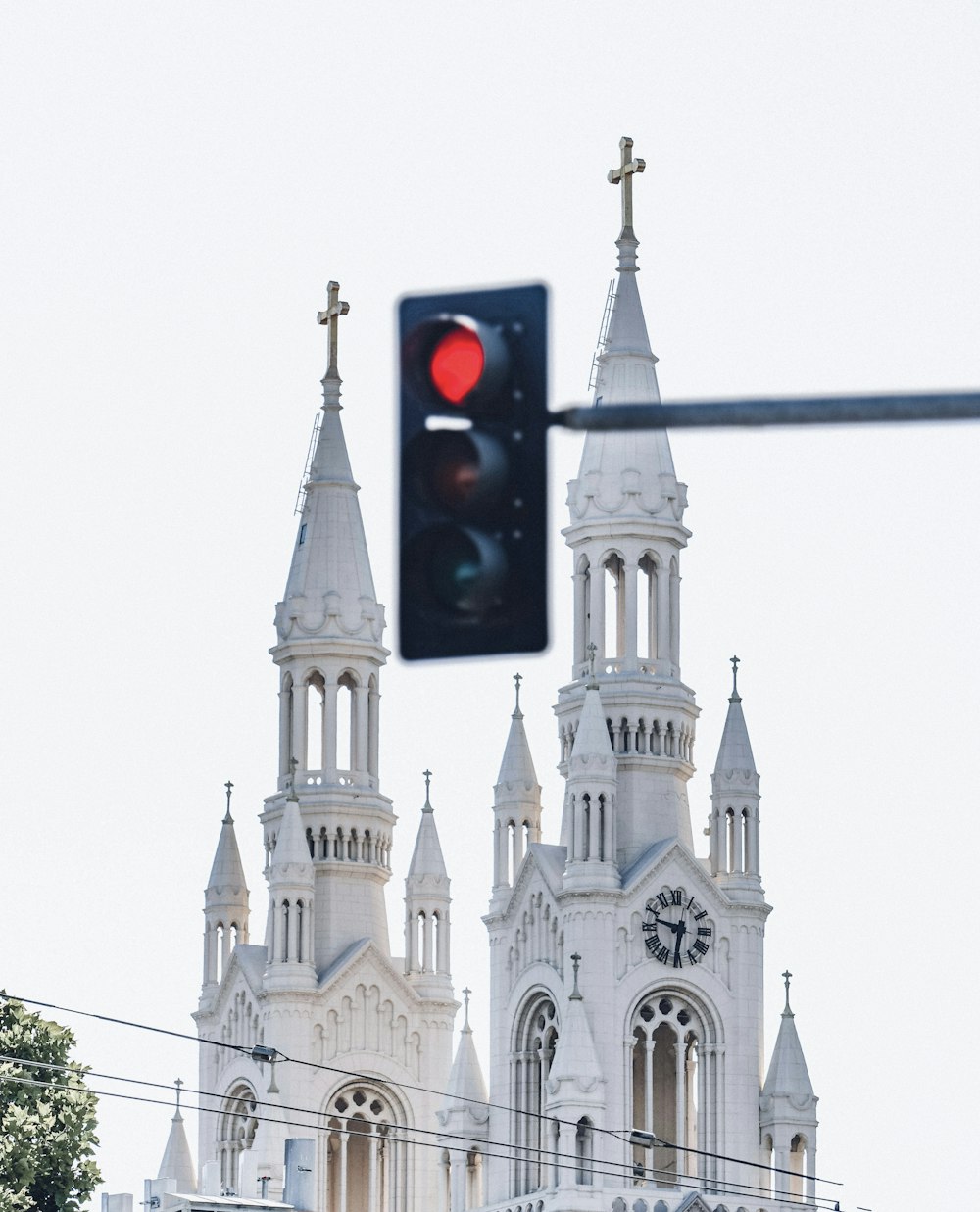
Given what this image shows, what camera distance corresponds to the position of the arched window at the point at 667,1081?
88.4 metres

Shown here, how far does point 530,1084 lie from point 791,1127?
23.5 ft

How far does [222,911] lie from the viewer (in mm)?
104188

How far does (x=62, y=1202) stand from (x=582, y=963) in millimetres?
14422

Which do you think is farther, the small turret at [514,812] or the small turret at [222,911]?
the small turret at [222,911]

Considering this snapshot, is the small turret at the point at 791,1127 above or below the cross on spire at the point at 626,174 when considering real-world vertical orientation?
below

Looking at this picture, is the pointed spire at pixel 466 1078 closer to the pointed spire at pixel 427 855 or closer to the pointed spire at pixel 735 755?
the pointed spire at pixel 427 855

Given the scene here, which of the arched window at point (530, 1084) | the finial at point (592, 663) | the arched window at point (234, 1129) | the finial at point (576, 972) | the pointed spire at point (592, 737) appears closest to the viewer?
the finial at point (576, 972)

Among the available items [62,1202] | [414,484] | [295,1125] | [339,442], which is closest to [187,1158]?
[295,1125]

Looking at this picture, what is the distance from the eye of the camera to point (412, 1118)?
99125 mm

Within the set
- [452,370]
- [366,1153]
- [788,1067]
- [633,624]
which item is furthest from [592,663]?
[452,370]

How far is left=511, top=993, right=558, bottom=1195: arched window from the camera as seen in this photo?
3556 inches

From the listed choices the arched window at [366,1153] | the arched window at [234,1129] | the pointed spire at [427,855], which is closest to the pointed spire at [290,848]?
the pointed spire at [427,855]

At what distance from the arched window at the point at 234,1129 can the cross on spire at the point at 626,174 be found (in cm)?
2725

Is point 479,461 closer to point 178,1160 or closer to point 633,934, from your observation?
point 633,934
